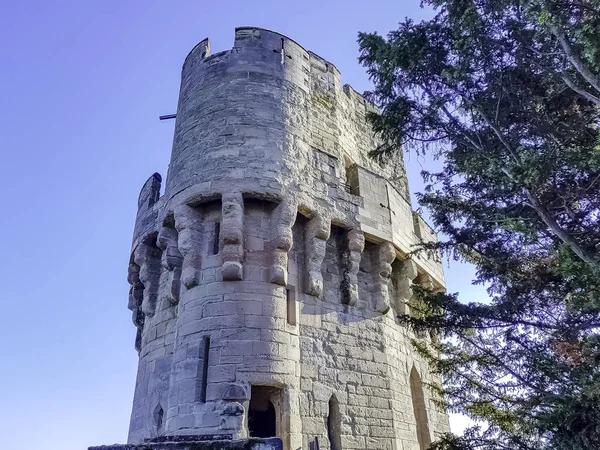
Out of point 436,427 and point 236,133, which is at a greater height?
point 236,133

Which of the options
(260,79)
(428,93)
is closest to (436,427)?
(428,93)

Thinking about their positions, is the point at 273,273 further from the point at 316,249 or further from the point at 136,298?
the point at 136,298

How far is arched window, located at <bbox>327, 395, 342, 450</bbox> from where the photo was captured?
7.72 m

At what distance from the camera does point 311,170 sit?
9.45 metres

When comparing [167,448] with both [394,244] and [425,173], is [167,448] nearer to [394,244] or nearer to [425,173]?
[425,173]

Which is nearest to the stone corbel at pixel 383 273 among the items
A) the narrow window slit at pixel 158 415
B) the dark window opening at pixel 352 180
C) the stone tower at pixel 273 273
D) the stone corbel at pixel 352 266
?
the stone tower at pixel 273 273

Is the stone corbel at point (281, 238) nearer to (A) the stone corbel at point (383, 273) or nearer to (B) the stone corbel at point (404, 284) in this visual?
(A) the stone corbel at point (383, 273)

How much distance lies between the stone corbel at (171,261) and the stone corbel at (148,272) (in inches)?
28.8

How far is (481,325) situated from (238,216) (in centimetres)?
433

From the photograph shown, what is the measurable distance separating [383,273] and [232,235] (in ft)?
11.1

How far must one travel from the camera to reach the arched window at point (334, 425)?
772cm

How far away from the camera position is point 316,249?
8.83 meters

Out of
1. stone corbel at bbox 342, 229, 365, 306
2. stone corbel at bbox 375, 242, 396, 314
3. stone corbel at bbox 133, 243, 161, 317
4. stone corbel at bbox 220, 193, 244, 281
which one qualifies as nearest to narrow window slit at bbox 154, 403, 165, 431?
stone corbel at bbox 133, 243, 161, 317

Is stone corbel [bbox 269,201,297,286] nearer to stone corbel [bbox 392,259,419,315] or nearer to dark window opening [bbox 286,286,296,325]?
dark window opening [bbox 286,286,296,325]
